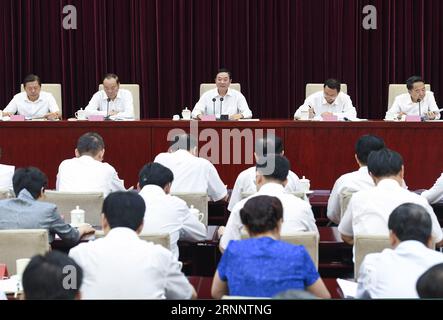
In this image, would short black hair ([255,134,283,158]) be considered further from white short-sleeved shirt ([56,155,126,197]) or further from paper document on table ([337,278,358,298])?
paper document on table ([337,278,358,298])

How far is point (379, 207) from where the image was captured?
3.69m

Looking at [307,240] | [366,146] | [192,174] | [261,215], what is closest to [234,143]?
[192,174]

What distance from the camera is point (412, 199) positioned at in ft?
12.1

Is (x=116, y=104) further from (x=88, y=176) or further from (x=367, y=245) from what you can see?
(x=367, y=245)

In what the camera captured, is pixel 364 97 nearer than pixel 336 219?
No

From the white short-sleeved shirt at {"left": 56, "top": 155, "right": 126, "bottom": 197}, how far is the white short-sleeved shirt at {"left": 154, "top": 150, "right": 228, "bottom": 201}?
0.47 meters

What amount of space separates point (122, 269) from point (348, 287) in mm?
883

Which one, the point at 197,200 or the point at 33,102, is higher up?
the point at 33,102

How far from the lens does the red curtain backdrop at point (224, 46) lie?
9281 mm

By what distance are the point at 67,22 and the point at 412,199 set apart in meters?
6.39

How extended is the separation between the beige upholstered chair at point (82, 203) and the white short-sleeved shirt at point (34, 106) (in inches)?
127

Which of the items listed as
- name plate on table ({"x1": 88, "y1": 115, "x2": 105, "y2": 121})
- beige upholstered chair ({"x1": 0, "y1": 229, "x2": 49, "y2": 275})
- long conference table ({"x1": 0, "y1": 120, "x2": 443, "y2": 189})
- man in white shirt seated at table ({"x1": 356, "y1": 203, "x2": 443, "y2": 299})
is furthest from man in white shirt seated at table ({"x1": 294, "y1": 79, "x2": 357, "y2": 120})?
man in white shirt seated at table ({"x1": 356, "y1": 203, "x2": 443, "y2": 299})

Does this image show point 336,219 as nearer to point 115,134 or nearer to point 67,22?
point 115,134
